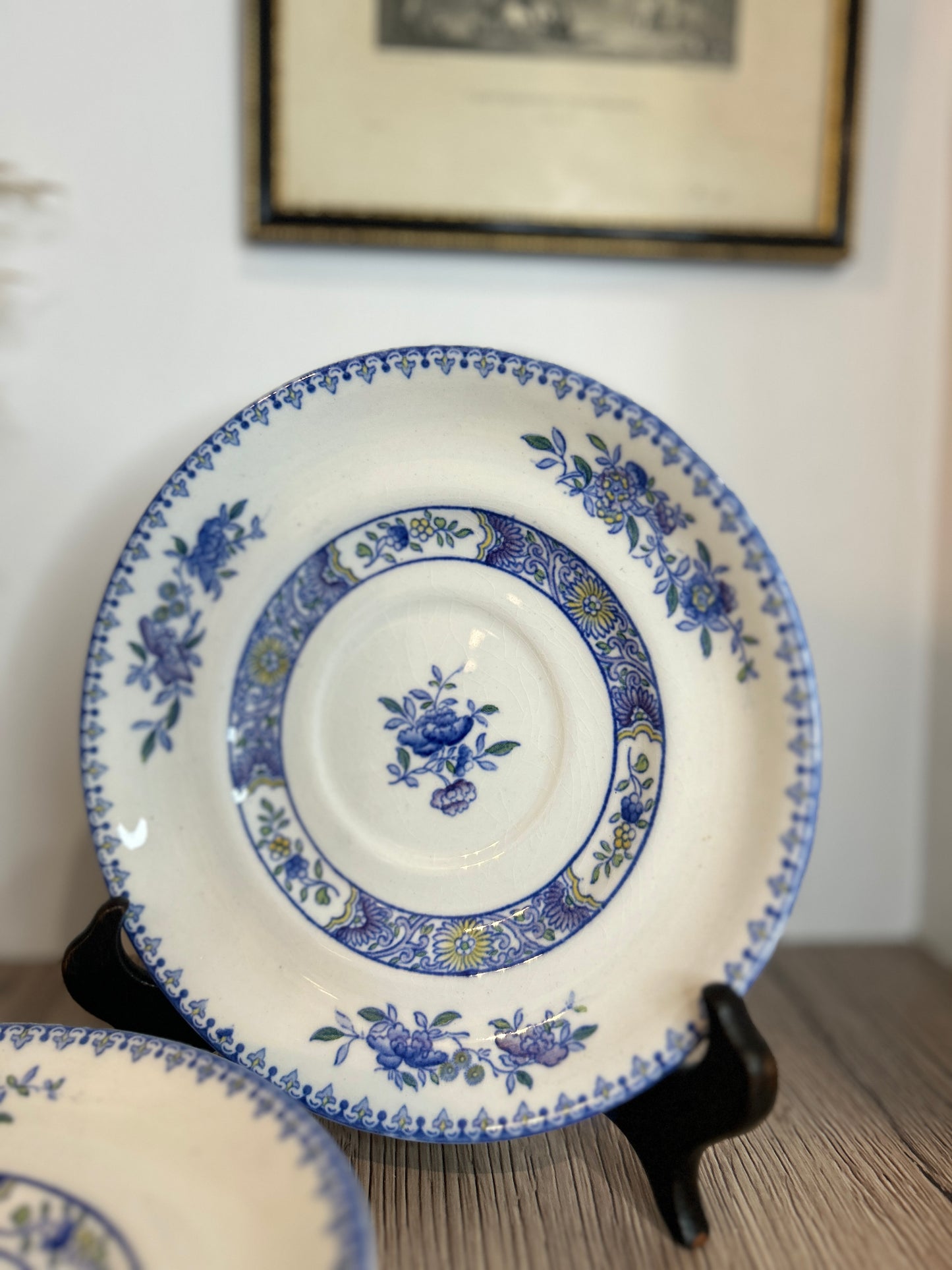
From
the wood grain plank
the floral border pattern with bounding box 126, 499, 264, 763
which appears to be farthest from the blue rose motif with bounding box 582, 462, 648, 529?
the wood grain plank

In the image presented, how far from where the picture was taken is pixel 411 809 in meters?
0.57

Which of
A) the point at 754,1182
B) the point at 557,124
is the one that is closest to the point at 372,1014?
the point at 754,1182

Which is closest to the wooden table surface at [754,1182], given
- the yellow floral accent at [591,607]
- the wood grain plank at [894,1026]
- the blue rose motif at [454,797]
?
the wood grain plank at [894,1026]

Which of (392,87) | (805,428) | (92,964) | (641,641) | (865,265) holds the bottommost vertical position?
(92,964)

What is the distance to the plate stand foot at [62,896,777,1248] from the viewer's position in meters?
0.46

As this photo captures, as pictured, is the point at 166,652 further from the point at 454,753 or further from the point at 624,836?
the point at 624,836

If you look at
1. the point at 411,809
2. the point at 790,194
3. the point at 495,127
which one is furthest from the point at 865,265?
the point at 411,809

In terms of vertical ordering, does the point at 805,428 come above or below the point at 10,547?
above

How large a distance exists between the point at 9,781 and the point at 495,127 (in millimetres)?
701

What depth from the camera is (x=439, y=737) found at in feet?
1.87

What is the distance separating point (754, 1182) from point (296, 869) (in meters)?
A: 0.35

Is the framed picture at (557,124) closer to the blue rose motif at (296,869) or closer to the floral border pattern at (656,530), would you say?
the floral border pattern at (656,530)

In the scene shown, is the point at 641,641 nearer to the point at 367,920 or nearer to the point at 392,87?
the point at 367,920

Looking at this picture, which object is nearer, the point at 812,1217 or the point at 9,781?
the point at 812,1217
